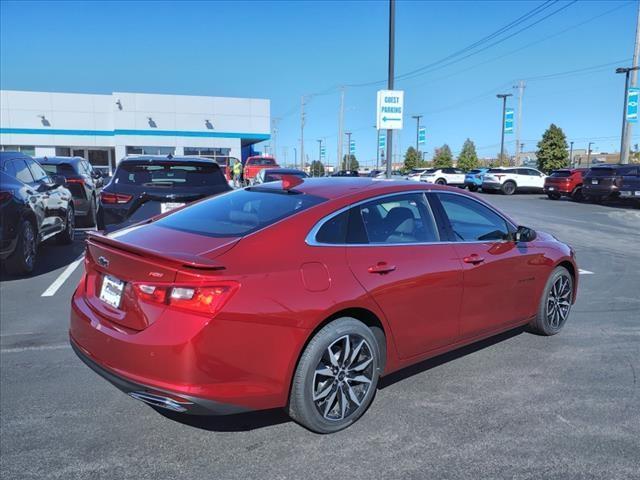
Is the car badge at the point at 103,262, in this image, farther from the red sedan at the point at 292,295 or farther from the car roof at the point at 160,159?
the car roof at the point at 160,159

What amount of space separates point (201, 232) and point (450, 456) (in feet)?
6.65

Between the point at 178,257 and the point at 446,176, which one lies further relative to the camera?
the point at 446,176

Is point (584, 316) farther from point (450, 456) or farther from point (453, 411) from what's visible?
point (450, 456)

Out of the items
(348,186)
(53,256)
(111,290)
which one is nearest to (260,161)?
(53,256)

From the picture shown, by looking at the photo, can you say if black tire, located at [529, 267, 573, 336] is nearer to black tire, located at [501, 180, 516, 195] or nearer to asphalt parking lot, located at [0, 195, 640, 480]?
asphalt parking lot, located at [0, 195, 640, 480]

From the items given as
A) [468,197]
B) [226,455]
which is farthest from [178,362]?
[468,197]

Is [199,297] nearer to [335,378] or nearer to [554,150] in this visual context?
[335,378]

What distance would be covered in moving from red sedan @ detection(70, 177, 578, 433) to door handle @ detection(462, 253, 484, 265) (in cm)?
1

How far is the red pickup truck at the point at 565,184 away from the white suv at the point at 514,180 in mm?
3722

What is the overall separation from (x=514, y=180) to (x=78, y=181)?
2516 centimetres

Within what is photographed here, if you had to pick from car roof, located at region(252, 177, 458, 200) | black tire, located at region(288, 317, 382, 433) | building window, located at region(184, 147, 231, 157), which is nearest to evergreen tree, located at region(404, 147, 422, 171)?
building window, located at region(184, 147, 231, 157)

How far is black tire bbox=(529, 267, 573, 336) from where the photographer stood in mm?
5000

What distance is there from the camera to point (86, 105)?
38.1m

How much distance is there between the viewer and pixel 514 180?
30.9 m
